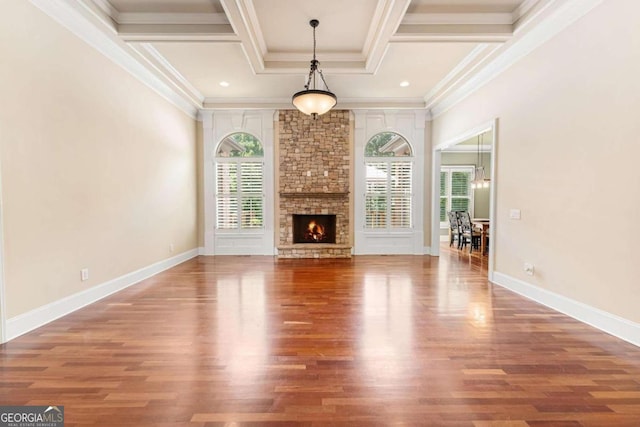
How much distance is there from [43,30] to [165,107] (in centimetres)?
251

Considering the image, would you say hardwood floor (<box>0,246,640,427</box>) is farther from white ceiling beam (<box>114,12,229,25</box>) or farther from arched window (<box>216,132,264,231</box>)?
white ceiling beam (<box>114,12,229,25</box>)

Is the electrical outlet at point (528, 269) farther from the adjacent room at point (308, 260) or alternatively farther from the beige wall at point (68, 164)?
the beige wall at point (68, 164)

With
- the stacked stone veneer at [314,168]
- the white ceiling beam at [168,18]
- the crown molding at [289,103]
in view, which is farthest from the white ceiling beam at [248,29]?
the stacked stone veneer at [314,168]

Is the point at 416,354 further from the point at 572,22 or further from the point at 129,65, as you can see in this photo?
the point at 129,65

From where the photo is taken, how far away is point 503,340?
2.64m

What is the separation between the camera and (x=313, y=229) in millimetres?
7305

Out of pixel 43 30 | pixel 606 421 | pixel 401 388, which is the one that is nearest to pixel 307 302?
pixel 401 388

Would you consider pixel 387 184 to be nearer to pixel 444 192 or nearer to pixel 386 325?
pixel 444 192

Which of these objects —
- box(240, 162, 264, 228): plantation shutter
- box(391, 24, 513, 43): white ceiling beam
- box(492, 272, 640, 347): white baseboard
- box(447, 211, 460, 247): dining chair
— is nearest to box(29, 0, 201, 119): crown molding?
box(240, 162, 264, 228): plantation shutter

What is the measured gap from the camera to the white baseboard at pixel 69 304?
2.70 m

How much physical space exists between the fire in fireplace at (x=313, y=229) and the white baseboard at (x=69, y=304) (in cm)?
319

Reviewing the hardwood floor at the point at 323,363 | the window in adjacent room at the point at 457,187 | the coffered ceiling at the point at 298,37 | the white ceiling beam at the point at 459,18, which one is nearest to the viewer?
the hardwood floor at the point at 323,363

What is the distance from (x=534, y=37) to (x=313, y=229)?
528 centimetres

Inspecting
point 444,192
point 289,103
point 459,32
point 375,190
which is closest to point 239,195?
point 289,103
